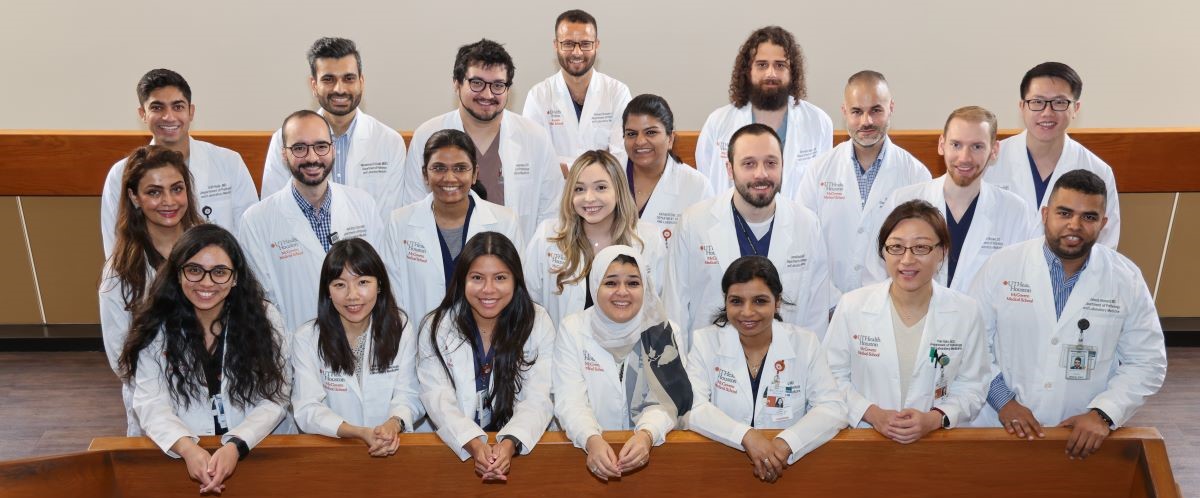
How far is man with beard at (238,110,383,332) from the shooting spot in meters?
4.28

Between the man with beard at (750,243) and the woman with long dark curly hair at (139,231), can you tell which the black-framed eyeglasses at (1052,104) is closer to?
the man with beard at (750,243)

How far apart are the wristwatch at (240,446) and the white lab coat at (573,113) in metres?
3.05

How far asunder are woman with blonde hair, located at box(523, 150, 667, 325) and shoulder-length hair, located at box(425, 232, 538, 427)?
51cm

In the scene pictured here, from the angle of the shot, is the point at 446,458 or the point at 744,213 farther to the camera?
the point at 744,213

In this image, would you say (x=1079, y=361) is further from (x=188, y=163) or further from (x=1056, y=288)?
(x=188, y=163)

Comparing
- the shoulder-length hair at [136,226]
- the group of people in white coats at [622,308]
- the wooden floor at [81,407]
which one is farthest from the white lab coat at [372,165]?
the wooden floor at [81,407]

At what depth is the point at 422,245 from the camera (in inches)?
166

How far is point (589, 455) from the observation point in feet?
10.2

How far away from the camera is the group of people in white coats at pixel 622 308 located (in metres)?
3.39

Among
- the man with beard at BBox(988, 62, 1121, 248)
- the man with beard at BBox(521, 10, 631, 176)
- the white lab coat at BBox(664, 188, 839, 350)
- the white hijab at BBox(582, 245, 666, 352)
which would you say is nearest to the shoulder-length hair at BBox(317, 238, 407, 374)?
the white hijab at BBox(582, 245, 666, 352)

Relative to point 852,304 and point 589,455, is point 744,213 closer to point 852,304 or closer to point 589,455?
point 852,304

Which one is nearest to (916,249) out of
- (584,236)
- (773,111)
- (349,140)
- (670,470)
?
(670,470)

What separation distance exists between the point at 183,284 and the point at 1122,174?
516cm

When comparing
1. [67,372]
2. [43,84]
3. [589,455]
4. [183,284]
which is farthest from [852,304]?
[43,84]
